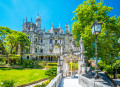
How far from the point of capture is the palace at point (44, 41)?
42.7 meters

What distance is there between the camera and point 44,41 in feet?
151

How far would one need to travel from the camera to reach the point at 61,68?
16.3 m

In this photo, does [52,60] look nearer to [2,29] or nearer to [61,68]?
[2,29]

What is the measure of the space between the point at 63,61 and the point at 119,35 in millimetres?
12533

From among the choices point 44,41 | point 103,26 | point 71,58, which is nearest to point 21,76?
point 71,58

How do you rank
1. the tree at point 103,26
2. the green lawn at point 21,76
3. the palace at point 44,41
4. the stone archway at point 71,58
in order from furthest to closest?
the palace at point 44,41, the tree at point 103,26, the green lawn at point 21,76, the stone archway at point 71,58

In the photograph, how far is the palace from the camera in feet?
140

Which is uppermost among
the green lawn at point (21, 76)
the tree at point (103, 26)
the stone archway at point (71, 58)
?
the tree at point (103, 26)

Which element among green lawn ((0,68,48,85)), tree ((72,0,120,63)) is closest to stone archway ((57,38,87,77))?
tree ((72,0,120,63))

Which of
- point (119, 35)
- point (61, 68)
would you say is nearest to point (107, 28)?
point (119, 35)

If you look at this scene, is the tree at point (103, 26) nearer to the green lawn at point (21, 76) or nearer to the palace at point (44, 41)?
the green lawn at point (21, 76)

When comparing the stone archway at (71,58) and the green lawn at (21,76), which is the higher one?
the stone archway at (71,58)

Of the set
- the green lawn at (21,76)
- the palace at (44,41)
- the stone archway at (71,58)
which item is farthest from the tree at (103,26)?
the palace at (44,41)

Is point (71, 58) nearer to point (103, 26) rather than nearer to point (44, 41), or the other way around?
point (103, 26)
